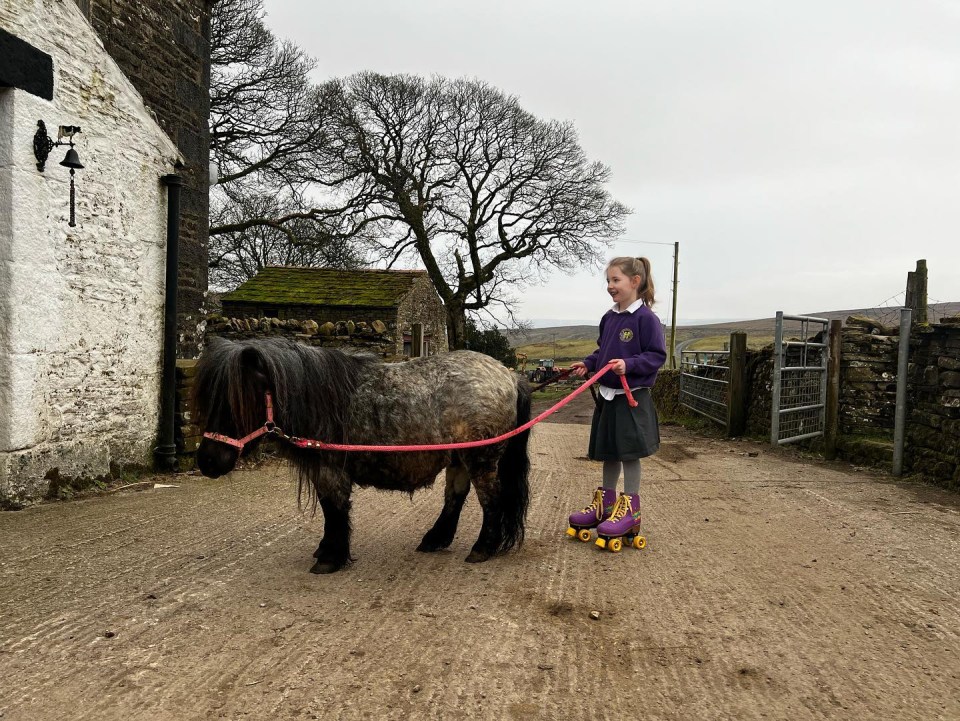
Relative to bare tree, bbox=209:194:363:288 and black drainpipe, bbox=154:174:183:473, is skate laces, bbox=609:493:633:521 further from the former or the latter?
bare tree, bbox=209:194:363:288

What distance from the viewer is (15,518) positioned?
482 centimetres

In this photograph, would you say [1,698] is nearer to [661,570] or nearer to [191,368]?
[661,570]

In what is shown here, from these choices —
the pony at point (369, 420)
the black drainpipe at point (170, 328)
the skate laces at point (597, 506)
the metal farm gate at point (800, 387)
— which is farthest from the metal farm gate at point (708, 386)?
the black drainpipe at point (170, 328)

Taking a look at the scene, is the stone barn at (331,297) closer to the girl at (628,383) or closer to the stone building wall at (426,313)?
the stone building wall at (426,313)

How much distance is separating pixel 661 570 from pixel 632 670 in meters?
1.36

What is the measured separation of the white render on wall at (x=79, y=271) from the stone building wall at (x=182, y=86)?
51 centimetres

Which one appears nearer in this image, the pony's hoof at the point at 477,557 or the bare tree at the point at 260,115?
the pony's hoof at the point at 477,557

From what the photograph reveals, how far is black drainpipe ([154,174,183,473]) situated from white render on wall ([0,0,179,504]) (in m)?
0.07

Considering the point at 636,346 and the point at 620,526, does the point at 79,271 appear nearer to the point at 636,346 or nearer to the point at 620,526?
the point at 636,346

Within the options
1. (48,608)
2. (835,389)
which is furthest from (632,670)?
(835,389)

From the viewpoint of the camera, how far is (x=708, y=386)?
13.6 meters

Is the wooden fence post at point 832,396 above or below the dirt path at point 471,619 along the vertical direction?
above

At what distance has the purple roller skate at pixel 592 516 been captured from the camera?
15.0 ft

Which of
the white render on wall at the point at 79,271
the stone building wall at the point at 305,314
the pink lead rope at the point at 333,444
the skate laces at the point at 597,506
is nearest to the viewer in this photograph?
the pink lead rope at the point at 333,444
